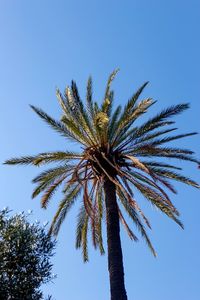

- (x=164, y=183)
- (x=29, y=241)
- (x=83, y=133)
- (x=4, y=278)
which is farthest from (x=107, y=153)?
(x=4, y=278)

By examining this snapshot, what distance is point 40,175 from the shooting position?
67.3ft

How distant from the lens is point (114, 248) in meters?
17.9

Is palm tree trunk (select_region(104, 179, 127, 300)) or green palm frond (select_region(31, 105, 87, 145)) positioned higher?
green palm frond (select_region(31, 105, 87, 145))

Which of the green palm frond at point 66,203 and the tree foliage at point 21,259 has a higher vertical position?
the green palm frond at point 66,203

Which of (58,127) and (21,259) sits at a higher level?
(58,127)

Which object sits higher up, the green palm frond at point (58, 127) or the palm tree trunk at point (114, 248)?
the green palm frond at point (58, 127)

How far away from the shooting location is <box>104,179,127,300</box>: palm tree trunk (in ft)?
55.5

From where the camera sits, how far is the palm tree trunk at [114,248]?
16922 millimetres

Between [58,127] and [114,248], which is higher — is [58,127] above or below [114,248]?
above

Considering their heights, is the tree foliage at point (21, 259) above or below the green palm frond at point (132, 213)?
below

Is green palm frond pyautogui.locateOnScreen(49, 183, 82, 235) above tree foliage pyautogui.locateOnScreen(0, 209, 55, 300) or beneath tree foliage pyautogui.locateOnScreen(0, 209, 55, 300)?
above

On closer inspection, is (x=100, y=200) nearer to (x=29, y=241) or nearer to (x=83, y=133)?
(x=83, y=133)

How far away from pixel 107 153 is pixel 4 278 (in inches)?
237

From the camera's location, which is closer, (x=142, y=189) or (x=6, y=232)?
(x=6, y=232)
